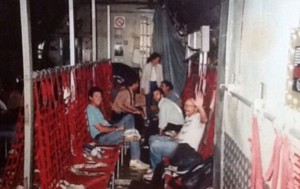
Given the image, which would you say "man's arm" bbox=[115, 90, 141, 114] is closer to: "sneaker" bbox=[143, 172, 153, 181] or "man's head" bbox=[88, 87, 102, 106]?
"man's head" bbox=[88, 87, 102, 106]

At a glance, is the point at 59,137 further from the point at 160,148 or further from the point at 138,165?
the point at 138,165

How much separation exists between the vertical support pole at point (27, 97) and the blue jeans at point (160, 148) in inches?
127

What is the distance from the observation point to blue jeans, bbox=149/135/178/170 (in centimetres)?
632

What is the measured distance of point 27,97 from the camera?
340cm

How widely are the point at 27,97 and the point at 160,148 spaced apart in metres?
3.40

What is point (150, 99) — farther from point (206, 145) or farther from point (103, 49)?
point (206, 145)

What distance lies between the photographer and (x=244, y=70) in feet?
9.48

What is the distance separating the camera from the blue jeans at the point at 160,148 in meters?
6.32

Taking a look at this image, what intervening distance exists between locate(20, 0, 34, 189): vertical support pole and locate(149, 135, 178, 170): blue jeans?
3221mm

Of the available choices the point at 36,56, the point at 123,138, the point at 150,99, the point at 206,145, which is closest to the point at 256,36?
the point at 206,145

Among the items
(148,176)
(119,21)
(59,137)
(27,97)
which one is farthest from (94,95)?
(119,21)

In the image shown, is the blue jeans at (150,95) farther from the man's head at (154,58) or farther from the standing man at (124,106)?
the standing man at (124,106)

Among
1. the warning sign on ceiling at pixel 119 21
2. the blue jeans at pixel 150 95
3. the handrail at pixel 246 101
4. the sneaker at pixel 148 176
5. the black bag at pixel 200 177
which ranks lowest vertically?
the sneaker at pixel 148 176

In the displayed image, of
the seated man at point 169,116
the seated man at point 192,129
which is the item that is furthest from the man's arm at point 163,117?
the seated man at point 192,129
